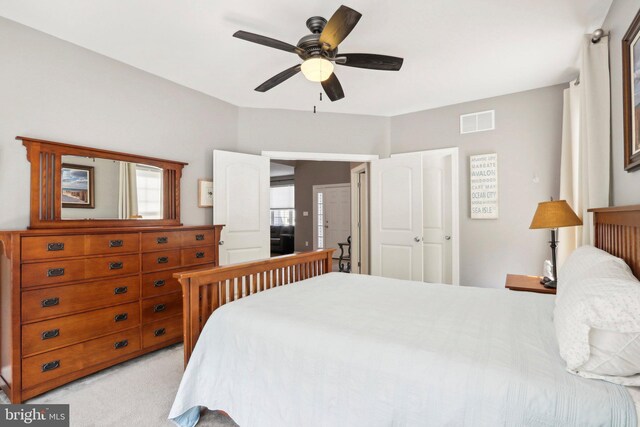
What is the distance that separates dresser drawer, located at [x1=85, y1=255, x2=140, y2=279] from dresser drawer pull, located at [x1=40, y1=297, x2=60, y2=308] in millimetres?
222

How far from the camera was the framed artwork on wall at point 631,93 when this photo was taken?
168 cm

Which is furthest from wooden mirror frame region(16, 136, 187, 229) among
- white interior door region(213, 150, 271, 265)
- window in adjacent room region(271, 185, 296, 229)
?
window in adjacent room region(271, 185, 296, 229)

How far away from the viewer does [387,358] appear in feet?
4.06

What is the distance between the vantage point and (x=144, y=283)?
2.68 metres

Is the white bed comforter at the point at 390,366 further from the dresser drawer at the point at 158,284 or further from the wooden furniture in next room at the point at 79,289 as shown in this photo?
the dresser drawer at the point at 158,284

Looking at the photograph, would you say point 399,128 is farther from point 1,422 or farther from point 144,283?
point 1,422

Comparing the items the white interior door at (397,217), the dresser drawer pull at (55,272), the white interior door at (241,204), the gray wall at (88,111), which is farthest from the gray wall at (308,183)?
the dresser drawer pull at (55,272)

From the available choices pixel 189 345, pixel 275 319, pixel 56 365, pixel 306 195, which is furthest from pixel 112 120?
pixel 306 195

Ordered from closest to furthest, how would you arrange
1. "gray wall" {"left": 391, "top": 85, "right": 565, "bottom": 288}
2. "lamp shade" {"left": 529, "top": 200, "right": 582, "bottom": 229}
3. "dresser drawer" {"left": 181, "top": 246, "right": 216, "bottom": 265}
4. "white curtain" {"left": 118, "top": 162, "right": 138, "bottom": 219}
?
1. "lamp shade" {"left": 529, "top": 200, "right": 582, "bottom": 229}
2. "white curtain" {"left": 118, "top": 162, "right": 138, "bottom": 219}
3. "dresser drawer" {"left": 181, "top": 246, "right": 216, "bottom": 265}
4. "gray wall" {"left": 391, "top": 85, "right": 565, "bottom": 288}

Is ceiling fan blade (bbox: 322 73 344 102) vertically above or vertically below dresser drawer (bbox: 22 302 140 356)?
above

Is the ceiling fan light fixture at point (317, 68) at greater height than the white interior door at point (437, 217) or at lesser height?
greater

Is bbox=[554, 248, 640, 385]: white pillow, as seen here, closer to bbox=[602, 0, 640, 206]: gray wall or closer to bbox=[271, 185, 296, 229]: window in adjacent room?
bbox=[602, 0, 640, 206]: gray wall

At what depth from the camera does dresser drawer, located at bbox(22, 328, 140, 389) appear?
209 centimetres

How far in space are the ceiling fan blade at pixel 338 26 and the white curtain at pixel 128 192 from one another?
2.10 metres
